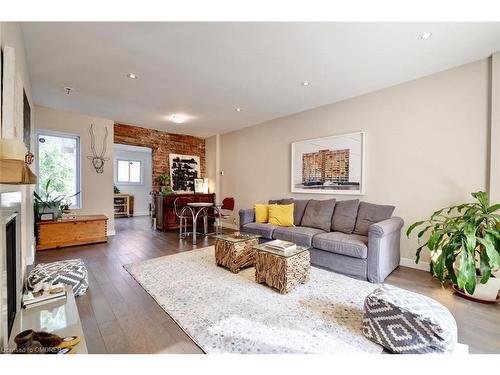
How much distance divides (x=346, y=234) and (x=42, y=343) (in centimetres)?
322

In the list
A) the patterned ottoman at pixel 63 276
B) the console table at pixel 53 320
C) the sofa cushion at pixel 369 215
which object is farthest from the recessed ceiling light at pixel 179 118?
the sofa cushion at pixel 369 215

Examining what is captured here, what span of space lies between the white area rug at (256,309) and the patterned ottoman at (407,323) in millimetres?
122

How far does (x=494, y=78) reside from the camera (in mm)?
2496

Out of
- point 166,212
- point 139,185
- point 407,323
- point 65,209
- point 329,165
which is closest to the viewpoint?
point 407,323

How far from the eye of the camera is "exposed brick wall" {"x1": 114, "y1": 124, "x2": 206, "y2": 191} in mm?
5477

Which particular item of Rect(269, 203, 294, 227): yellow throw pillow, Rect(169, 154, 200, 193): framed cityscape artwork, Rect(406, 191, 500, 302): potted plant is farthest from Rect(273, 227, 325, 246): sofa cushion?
Rect(169, 154, 200, 193): framed cityscape artwork

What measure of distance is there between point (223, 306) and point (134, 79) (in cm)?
308

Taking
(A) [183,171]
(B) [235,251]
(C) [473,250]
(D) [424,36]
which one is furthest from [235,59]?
(A) [183,171]

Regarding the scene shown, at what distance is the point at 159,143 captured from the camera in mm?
6008

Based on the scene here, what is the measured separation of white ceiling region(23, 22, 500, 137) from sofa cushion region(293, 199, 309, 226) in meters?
1.77

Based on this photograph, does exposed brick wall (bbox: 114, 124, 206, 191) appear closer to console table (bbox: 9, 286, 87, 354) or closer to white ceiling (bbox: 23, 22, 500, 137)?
white ceiling (bbox: 23, 22, 500, 137)

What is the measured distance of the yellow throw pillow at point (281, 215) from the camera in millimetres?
3848

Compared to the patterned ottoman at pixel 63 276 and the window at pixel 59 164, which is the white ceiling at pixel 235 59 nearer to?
the window at pixel 59 164

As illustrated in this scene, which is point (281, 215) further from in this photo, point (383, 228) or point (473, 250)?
point (473, 250)
